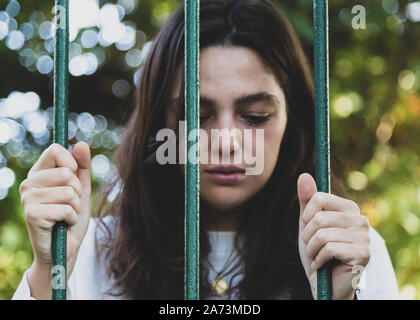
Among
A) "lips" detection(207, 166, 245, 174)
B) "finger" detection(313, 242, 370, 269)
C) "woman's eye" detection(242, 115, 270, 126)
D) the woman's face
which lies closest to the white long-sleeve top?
the woman's face

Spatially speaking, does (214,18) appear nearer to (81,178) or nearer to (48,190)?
(81,178)

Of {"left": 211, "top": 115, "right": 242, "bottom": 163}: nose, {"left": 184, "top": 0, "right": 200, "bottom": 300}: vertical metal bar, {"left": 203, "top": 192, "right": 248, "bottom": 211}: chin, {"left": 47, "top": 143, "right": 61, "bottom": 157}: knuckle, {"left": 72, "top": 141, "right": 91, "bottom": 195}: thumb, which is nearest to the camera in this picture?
{"left": 184, "top": 0, "right": 200, "bottom": 300}: vertical metal bar

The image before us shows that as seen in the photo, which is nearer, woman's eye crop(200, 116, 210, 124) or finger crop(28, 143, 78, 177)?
finger crop(28, 143, 78, 177)

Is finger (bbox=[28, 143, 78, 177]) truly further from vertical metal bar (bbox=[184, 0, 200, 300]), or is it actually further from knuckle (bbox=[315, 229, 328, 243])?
knuckle (bbox=[315, 229, 328, 243])

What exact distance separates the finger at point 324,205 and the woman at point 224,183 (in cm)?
55

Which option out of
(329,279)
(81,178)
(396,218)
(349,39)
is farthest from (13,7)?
(329,279)

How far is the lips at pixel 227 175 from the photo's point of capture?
1546 millimetres

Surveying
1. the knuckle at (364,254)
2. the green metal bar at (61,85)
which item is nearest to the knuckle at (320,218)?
the knuckle at (364,254)

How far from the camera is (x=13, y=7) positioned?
2.80 metres

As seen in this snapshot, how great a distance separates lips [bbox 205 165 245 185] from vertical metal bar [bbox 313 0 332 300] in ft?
2.27

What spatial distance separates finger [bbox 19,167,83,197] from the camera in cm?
99

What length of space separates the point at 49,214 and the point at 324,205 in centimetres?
51

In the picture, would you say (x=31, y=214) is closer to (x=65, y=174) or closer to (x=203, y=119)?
(x=65, y=174)

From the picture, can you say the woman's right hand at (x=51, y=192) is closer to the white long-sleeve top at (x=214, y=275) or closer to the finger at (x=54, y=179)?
the finger at (x=54, y=179)
